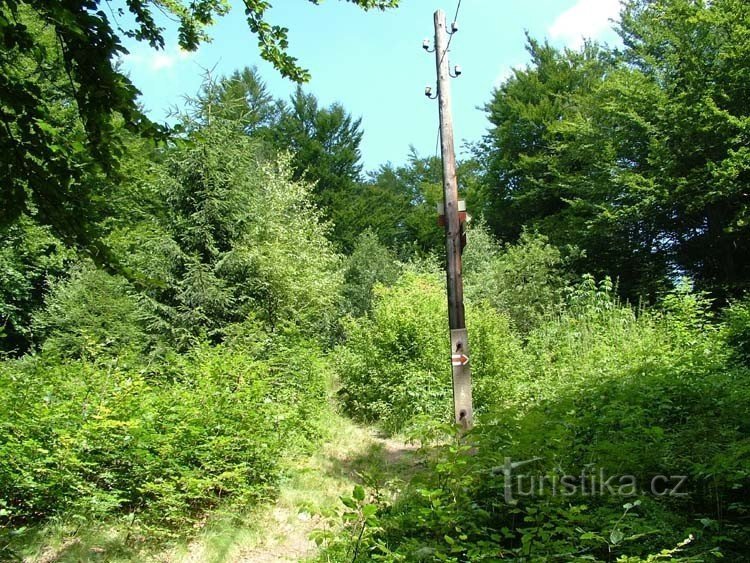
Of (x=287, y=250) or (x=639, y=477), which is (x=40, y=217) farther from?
(x=287, y=250)

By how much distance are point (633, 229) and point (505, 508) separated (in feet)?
50.1

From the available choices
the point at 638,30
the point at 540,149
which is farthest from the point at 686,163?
the point at 540,149

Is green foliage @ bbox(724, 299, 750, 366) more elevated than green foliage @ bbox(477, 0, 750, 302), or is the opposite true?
green foliage @ bbox(477, 0, 750, 302)

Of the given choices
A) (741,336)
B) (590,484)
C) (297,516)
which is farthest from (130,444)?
(741,336)

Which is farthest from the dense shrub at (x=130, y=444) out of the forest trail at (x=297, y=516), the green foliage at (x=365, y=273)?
the green foliage at (x=365, y=273)

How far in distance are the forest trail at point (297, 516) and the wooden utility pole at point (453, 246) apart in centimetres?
104

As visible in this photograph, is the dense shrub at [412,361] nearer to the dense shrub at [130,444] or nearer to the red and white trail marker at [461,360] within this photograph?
the red and white trail marker at [461,360]

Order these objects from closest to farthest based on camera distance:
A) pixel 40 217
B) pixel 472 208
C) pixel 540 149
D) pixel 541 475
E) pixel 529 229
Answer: pixel 40 217, pixel 541 475, pixel 529 229, pixel 540 149, pixel 472 208

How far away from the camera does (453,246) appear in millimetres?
6238

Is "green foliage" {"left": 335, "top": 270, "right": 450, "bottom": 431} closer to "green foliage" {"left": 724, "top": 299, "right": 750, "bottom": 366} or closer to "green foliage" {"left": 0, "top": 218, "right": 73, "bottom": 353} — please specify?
"green foliage" {"left": 724, "top": 299, "right": 750, "bottom": 366}

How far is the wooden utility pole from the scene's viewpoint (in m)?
6.09

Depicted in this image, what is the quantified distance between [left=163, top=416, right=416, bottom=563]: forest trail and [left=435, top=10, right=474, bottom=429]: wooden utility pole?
104 cm

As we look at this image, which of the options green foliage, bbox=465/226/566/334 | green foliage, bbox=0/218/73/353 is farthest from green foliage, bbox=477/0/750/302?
green foliage, bbox=0/218/73/353

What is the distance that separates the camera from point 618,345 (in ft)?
26.8
